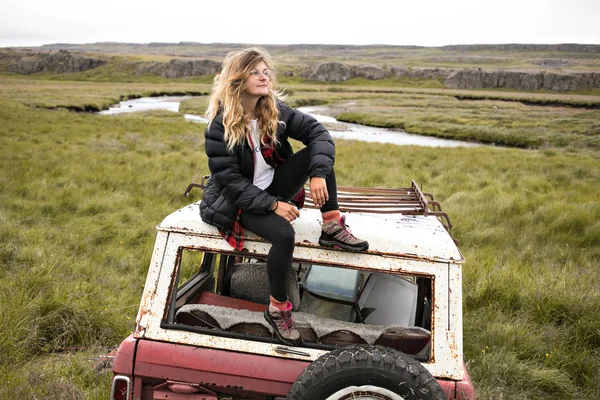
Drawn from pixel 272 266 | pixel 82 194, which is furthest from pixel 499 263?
pixel 82 194

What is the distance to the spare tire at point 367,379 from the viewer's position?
5.93 ft

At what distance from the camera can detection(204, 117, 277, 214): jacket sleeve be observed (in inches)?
91.1

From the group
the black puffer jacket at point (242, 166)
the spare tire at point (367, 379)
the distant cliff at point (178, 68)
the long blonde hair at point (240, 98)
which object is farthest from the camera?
the distant cliff at point (178, 68)

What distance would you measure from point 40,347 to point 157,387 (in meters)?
1.90

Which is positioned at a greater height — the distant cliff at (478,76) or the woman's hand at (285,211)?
the distant cliff at (478,76)

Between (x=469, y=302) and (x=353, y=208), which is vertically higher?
(x=353, y=208)

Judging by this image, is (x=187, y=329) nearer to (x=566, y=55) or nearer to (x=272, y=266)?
(x=272, y=266)

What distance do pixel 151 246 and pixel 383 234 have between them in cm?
451

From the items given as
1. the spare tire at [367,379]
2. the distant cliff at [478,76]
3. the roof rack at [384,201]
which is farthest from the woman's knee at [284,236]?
the distant cliff at [478,76]

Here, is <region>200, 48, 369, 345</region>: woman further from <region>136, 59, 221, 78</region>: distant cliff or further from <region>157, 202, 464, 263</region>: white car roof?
<region>136, 59, 221, 78</region>: distant cliff

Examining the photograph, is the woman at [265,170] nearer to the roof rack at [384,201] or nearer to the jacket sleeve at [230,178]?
the jacket sleeve at [230,178]

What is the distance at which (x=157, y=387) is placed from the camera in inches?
82.7

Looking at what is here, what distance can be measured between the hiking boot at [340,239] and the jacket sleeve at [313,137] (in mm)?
385

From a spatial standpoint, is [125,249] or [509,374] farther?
[125,249]
